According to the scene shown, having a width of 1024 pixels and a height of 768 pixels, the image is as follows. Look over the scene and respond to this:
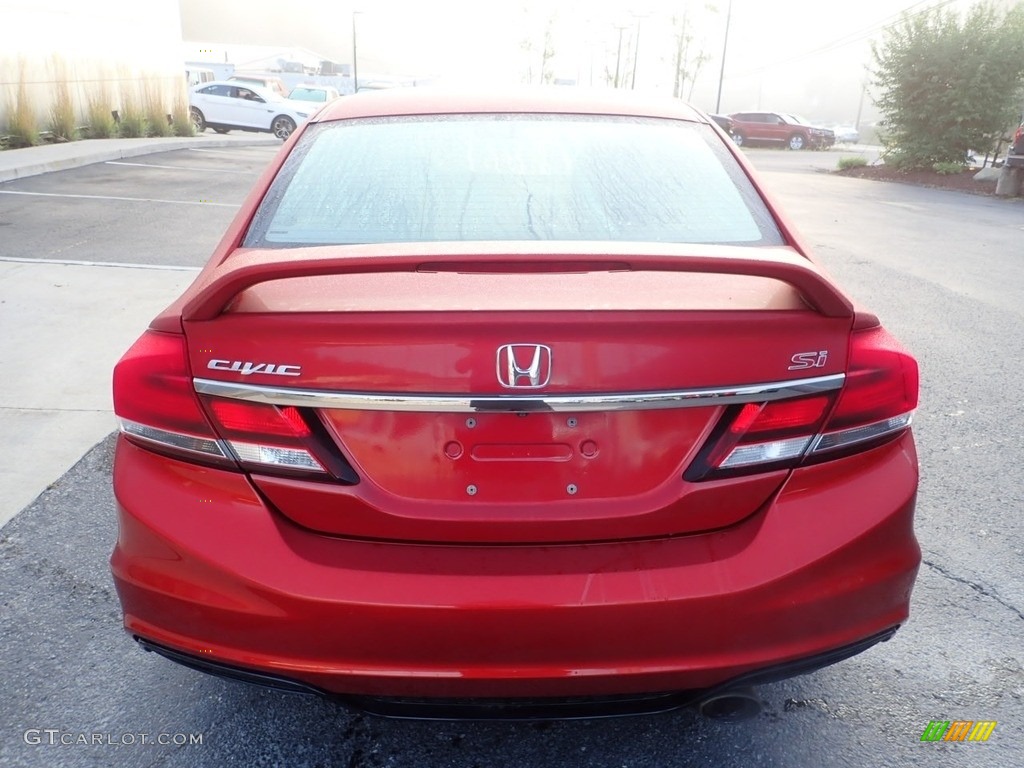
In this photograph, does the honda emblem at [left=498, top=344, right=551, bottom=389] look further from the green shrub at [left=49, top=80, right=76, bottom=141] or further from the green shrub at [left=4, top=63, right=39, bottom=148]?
the green shrub at [left=49, top=80, right=76, bottom=141]

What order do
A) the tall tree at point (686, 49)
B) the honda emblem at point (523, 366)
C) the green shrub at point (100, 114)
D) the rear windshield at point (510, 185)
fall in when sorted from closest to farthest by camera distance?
the honda emblem at point (523, 366) < the rear windshield at point (510, 185) < the green shrub at point (100, 114) < the tall tree at point (686, 49)

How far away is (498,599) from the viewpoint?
1.72 metres

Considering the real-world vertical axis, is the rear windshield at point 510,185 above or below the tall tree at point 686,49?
below

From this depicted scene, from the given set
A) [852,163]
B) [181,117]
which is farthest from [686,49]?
[181,117]

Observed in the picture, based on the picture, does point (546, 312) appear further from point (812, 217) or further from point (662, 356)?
point (812, 217)

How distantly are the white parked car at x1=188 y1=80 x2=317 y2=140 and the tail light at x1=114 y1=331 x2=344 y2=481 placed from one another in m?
29.7

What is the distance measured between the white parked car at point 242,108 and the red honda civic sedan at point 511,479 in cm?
2980

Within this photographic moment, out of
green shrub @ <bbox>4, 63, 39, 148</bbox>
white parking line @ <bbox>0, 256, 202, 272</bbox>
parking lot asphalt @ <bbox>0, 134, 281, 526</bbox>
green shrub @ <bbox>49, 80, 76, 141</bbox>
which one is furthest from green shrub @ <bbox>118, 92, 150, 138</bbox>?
white parking line @ <bbox>0, 256, 202, 272</bbox>

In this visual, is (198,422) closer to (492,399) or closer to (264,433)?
(264,433)

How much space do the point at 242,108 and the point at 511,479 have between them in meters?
31.2

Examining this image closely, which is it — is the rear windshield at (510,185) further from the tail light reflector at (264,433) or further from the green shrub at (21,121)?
the green shrub at (21,121)

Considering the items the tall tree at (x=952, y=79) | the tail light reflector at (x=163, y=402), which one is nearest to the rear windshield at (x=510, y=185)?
the tail light reflector at (x=163, y=402)

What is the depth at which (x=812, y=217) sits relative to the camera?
44.2ft

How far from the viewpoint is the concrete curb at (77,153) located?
1423 centimetres
